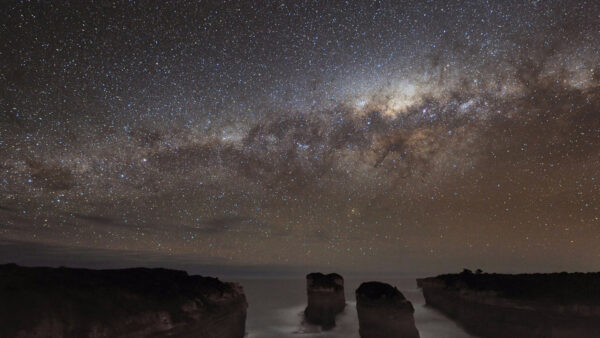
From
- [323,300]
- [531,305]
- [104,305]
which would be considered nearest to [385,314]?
[531,305]

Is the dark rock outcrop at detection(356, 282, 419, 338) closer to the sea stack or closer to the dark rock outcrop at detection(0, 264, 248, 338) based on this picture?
the sea stack

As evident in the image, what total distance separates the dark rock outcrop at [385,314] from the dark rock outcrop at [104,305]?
43.0 ft

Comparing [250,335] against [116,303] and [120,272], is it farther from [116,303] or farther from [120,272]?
[116,303]

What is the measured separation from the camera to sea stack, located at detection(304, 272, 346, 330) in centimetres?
3988

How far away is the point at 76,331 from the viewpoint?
1423 centimetres

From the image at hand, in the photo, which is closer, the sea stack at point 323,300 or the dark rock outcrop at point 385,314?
the dark rock outcrop at point 385,314

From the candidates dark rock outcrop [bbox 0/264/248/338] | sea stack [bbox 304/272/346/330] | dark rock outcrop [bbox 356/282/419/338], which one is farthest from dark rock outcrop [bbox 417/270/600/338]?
dark rock outcrop [bbox 0/264/248/338]

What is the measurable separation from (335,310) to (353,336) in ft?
25.1

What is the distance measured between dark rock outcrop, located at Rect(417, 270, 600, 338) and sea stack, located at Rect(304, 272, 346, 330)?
14582 mm

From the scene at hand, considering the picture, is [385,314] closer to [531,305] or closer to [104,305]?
[531,305]

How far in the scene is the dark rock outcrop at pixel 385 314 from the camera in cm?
2767

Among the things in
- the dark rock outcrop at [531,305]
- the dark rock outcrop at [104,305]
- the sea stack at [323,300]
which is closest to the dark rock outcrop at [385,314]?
the dark rock outcrop at [531,305]

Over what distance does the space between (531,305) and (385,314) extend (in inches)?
474

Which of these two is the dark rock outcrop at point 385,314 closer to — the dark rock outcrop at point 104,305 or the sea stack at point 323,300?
the sea stack at point 323,300
